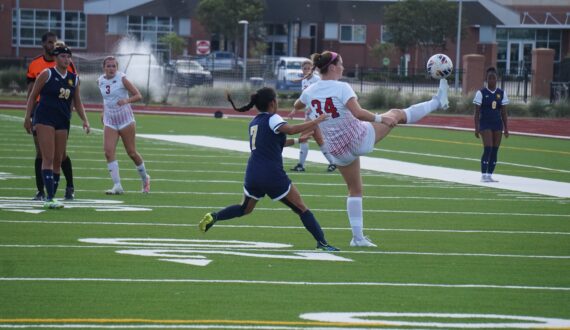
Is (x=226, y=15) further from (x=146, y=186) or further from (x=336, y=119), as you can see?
(x=336, y=119)

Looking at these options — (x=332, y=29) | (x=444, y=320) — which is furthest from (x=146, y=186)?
(x=332, y=29)

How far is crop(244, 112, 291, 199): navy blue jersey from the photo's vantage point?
10477 millimetres

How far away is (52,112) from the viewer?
13.9 m

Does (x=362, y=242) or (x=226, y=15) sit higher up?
(x=226, y=15)

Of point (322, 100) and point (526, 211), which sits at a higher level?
point (322, 100)

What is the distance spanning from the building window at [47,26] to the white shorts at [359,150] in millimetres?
68882

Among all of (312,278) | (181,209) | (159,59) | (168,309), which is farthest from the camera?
(159,59)

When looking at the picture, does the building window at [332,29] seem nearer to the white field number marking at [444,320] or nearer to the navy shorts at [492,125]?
the navy shorts at [492,125]

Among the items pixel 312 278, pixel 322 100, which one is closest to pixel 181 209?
pixel 322 100

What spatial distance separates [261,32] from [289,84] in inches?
1116

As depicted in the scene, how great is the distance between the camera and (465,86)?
47.9 metres

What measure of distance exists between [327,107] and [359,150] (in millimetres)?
530

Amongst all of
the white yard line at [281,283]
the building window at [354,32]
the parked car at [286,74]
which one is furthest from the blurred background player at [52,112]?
the building window at [354,32]

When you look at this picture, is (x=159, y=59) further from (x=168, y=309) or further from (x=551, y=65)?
(x=168, y=309)
